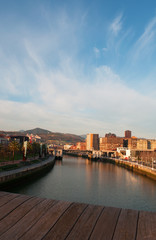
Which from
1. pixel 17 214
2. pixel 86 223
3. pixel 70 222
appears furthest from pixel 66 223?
pixel 17 214

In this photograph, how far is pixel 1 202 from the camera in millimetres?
5785

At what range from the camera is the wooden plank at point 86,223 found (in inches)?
169

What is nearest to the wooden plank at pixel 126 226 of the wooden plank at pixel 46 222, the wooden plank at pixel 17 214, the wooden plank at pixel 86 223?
the wooden plank at pixel 86 223

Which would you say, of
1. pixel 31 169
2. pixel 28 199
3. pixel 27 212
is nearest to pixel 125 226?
pixel 27 212

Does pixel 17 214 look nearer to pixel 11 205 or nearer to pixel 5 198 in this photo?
pixel 11 205

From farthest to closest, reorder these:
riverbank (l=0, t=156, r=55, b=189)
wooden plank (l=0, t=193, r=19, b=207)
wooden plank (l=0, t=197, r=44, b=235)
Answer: riverbank (l=0, t=156, r=55, b=189) → wooden plank (l=0, t=193, r=19, b=207) → wooden plank (l=0, t=197, r=44, b=235)

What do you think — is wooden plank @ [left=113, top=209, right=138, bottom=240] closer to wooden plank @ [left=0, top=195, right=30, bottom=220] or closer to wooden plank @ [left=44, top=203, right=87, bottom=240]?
wooden plank @ [left=44, top=203, right=87, bottom=240]

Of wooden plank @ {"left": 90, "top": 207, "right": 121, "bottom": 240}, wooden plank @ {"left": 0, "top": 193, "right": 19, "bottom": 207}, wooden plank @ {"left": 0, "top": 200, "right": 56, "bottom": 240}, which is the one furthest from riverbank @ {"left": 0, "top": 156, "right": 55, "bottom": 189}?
wooden plank @ {"left": 90, "top": 207, "right": 121, "bottom": 240}

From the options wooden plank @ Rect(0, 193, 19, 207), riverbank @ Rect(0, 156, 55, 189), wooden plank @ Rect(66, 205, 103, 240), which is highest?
wooden plank @ Rect(0, 193, 19, 207)

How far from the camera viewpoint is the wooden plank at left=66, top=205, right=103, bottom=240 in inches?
169

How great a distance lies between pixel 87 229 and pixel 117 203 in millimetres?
32154

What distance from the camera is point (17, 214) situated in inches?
201

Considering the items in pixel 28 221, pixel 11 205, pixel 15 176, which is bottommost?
pixel 15 176

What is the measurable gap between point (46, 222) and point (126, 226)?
2017mm
